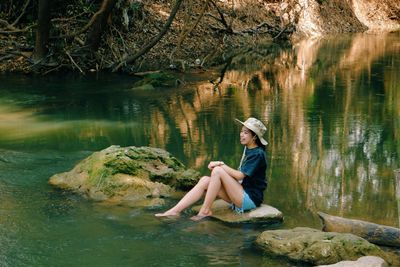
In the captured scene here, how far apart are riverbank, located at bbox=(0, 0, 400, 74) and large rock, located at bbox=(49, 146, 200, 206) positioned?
10042 millimetres

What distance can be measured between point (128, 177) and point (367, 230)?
9.74ft

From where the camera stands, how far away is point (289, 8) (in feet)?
107

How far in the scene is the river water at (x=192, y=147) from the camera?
6219mm

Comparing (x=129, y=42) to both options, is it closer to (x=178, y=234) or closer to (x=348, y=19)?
(x=178, y=234)

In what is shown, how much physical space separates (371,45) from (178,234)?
82.3 feet

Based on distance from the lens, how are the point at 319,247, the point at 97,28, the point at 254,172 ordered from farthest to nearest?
the point at 97,28
the point at 254,172
the point at 319,247

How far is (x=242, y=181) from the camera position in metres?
6.97

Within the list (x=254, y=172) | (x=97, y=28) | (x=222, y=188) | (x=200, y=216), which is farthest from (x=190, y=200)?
(x=97, y=28)

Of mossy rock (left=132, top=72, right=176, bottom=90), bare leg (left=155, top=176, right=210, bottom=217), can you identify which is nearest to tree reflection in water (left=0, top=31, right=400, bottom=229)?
mossy rock (left=132, top=72, right=176, bottom=90)

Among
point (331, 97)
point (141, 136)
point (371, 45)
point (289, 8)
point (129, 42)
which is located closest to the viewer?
point (141, 136)

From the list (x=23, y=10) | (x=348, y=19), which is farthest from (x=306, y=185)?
(x=348, y=19)

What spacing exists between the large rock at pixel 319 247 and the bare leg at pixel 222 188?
2.87 feet

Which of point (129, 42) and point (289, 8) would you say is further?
point (289, 8)

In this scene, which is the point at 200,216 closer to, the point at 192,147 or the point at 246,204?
the point at 246,204
